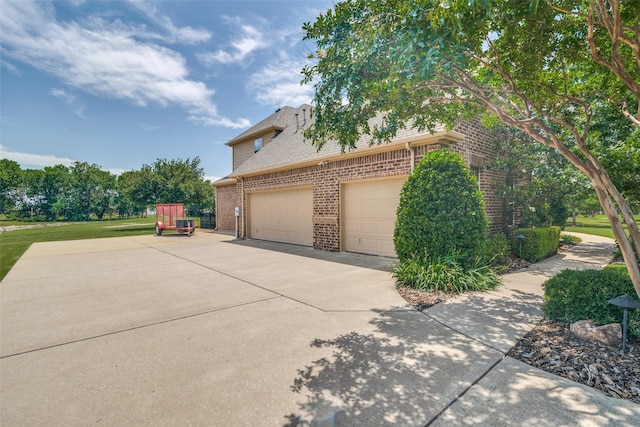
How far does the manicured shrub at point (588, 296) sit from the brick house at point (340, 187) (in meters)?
3.98

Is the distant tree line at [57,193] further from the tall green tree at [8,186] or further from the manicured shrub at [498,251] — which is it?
the manicured shrub at [498,251]

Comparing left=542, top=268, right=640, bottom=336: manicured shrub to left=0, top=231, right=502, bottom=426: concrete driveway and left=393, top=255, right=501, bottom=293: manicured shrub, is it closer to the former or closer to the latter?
left=0, top=231, right=502, bottom=426: concrete driveway

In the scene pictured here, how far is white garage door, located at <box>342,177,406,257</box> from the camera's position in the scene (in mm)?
8578

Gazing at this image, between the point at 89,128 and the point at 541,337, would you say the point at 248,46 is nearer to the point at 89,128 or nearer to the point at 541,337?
the point at 541,337

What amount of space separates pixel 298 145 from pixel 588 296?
11.3 metres

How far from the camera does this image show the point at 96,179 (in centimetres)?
4675

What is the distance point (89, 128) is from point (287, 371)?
27228 millimetres

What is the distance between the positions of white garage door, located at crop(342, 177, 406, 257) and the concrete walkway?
2.93 metres

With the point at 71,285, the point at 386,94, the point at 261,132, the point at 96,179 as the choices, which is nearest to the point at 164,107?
the point at 261,132

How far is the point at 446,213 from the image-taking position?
5922mm

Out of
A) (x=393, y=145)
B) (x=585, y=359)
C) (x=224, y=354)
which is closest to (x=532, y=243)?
(x=393, y=145)

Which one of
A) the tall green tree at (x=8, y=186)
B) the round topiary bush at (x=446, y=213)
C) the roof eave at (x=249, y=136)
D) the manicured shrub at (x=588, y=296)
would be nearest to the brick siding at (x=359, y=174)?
the round topiary bush at (x=446, y=213)

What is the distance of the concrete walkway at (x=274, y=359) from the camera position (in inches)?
85.3

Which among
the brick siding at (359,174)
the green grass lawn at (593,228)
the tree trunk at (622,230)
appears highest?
the brick siding at (359,174)
